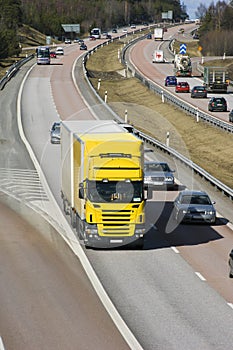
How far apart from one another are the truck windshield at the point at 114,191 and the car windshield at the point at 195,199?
6.52m

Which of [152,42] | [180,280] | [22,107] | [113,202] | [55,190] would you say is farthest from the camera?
[152,42]

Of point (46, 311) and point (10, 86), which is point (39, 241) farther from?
point (10, 86)

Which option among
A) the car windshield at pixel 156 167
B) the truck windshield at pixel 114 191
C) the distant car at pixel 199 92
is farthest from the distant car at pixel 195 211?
the distant car at pixel 199 92

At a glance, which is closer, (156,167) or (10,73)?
(156,167)

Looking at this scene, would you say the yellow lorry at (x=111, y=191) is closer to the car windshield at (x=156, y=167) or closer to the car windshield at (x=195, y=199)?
the car windshield at (x=195, y=199)

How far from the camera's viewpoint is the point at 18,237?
30.2 metres

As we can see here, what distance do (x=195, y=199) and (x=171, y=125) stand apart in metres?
38.3

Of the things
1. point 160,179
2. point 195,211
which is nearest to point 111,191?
point 195,211

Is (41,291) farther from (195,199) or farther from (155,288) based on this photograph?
(195,199)

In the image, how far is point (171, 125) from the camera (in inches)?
2813

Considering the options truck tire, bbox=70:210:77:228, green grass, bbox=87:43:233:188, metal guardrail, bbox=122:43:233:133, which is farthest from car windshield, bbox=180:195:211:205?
metal guardrail, bbox=122:43:233:133

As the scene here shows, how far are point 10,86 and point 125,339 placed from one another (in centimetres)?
6872

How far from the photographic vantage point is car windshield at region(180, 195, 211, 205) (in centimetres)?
3325

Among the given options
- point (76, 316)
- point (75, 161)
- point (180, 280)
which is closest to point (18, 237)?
point (75, 161)
